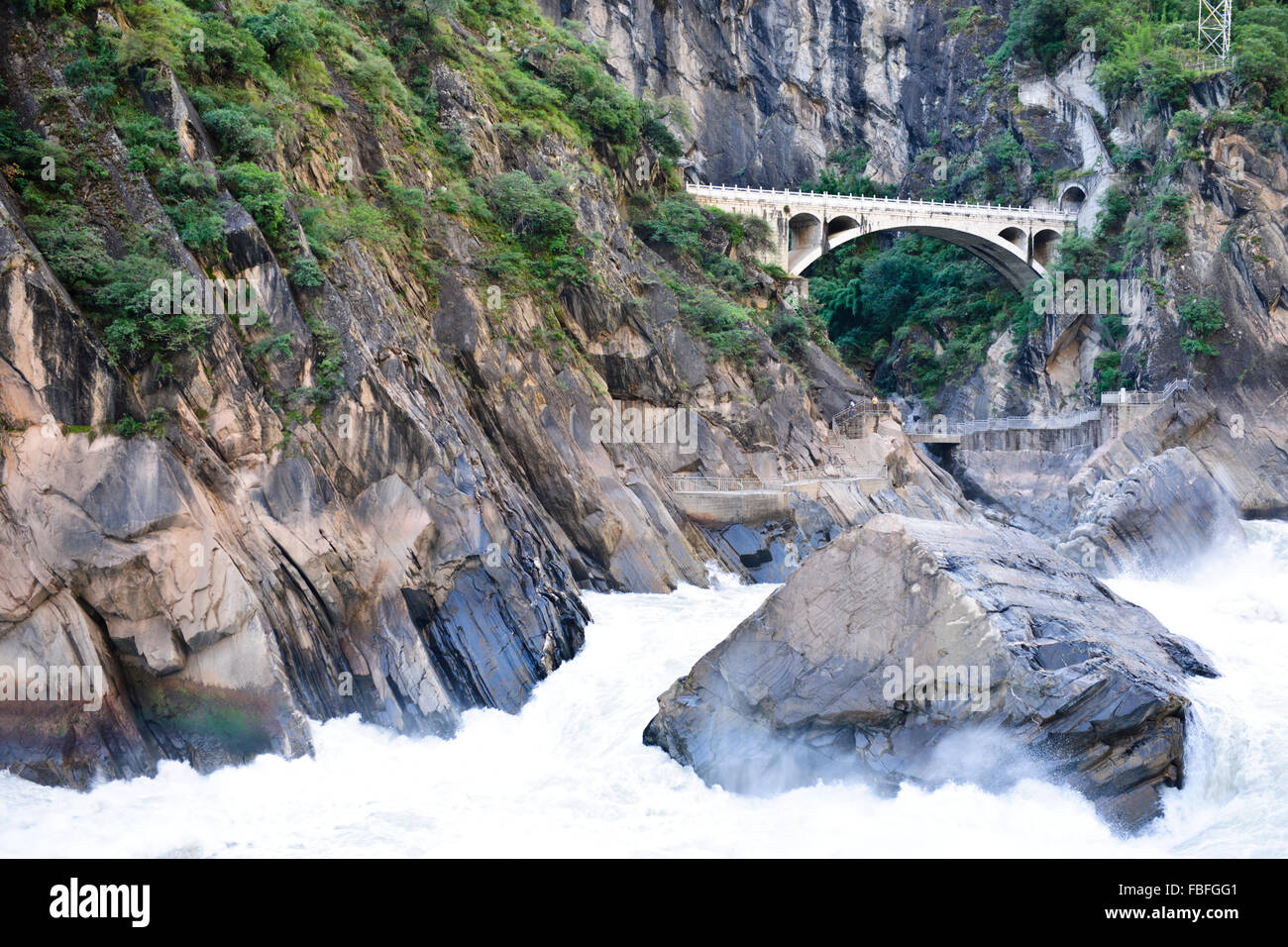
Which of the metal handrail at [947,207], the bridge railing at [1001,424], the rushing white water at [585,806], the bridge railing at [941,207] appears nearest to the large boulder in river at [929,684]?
the rushing white water at [585,806]

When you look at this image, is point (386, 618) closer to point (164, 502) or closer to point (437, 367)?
point (164, 502)

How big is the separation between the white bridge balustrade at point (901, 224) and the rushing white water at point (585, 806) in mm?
38776

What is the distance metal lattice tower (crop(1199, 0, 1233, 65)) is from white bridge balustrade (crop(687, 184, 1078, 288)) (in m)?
10.9

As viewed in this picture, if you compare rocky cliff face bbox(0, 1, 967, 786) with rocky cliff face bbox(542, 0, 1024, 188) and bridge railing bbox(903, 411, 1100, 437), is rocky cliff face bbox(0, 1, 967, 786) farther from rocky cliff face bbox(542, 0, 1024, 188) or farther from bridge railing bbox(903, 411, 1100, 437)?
rocky cliff face bbox(542, 0, 1024, 188)

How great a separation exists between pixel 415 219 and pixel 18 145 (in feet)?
42.3

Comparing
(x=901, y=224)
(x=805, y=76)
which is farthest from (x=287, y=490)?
(x=805, y=76)

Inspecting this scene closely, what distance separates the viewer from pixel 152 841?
14820 mm

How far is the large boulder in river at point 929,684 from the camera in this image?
1520cm

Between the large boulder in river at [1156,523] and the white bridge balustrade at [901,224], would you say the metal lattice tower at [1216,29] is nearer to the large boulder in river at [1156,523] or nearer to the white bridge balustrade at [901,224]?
the white bridge balustrade at [901,224]

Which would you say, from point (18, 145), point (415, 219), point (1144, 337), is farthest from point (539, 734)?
point (1144, 337)

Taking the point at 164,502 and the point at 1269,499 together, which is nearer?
the point at 164,502

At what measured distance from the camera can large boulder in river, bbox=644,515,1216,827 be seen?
1520cm

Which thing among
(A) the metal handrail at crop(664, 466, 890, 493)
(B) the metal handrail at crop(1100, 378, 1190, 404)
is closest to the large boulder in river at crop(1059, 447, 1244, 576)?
(B) the metal handrail at crop(1100, 378, 1190, 404)

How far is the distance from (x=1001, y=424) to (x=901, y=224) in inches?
515
